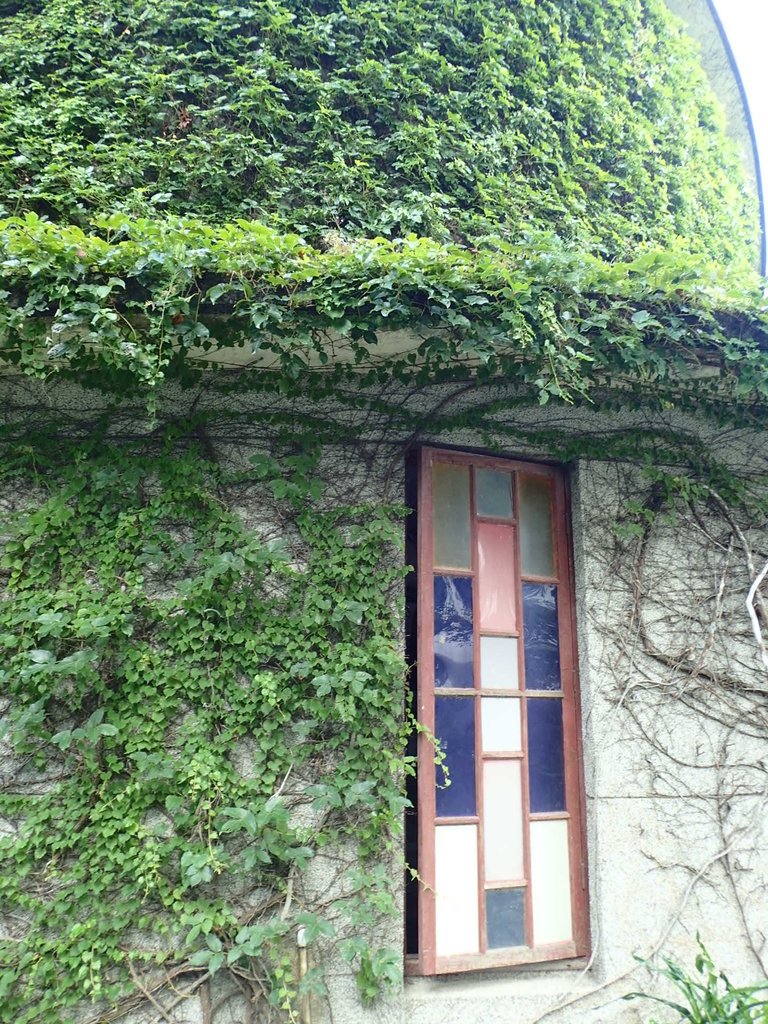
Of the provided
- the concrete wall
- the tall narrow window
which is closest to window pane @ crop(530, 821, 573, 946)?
the tall narrow window

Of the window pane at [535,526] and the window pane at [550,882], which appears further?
the window pane at [535,526]

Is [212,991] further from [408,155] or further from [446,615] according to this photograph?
[408,155]

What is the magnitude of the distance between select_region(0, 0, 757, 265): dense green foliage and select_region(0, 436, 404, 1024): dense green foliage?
134cm

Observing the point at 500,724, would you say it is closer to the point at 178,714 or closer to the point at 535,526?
the point at 535,526

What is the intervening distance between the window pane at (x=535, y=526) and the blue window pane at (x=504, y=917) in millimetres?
1357

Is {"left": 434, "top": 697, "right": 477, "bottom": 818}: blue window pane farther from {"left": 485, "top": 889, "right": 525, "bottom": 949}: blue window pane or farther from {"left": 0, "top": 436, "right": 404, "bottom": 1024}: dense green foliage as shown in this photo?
{"left": 485, "top": 889, "right": 525, "bottom": 949}: blue window pane

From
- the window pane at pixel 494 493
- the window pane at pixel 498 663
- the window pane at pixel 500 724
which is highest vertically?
the window pane at pixel 494 493

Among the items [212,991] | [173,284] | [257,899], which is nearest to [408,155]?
[173,284]

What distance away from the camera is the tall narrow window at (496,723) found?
8.93 ft

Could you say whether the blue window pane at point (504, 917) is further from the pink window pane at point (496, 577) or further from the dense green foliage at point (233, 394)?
the pink window pane at point (496, 577)

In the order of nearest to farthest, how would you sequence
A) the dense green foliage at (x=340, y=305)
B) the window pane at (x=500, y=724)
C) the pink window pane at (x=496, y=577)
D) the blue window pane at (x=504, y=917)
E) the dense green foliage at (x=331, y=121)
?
the dense green foliage at (x=340, y=305)
the blue window pane at (x=504, y=917)
the window pane at (x=500, y=724)
the pink window pane at (x=496, y=577)
the dense green foliage at (x=331, y=121)

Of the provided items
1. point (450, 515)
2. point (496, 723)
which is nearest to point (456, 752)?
point (496, 723)

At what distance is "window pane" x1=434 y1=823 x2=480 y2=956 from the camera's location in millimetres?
2670

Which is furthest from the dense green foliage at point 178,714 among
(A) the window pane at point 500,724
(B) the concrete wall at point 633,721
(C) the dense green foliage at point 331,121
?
(C) the dense green foliage at point 331,121
